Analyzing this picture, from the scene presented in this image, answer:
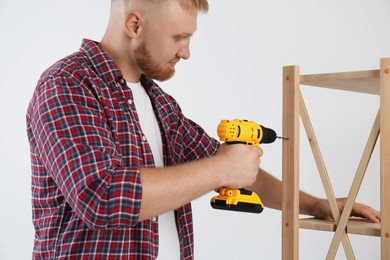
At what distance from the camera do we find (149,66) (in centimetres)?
191

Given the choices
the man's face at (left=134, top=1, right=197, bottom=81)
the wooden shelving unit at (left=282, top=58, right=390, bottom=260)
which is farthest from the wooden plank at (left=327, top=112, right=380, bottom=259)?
the man's face at (left=134, top=1, right=197, bottom=81)

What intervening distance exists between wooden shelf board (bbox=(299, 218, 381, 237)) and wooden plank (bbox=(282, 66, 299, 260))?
0.04m

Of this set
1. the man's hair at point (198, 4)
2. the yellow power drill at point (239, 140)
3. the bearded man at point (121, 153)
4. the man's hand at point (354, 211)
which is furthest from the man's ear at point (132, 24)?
the man's hand at point (354, 211)

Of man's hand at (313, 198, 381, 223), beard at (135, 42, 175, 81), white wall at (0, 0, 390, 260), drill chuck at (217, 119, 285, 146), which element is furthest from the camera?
white wall at (0, 0, 390, 260)

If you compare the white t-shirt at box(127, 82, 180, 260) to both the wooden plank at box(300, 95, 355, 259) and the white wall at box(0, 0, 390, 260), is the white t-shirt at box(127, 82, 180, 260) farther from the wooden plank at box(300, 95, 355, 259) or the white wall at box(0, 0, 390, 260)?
the white wall at box(0, 0, 390, 260)

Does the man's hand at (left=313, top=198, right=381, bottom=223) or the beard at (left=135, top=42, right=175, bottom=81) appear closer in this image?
the beard at (left=135, top=42, right=175, bottom=81)

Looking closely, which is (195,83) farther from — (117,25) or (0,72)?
(117,25)

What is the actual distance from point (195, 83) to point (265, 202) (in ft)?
6.09

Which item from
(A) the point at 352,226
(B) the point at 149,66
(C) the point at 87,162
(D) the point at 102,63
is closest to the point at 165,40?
(B) the point at 149,66

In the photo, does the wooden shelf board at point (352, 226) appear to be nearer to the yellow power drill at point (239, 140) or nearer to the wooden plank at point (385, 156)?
the wooden plank at point (385, 156)

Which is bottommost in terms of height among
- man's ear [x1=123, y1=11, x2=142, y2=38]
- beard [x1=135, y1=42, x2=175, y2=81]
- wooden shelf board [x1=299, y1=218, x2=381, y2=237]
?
wooden shelf board [x1=299, y1=218, x2=381, y2=237]

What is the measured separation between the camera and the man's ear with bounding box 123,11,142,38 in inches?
73.2

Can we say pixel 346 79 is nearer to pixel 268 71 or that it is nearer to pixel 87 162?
pixel 87 162

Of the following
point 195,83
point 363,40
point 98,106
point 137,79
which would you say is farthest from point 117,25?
point 363,40
